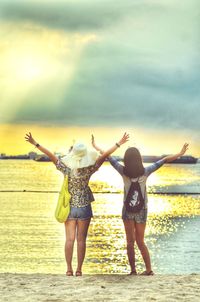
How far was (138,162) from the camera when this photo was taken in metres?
10.6

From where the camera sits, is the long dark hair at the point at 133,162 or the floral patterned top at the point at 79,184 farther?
the floral patterned top at the point at 79,184

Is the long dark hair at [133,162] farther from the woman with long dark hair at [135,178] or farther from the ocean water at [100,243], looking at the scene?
the ocean water at [100,243]

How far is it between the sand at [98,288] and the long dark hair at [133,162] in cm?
179

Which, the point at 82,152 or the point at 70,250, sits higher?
the point at 82,152

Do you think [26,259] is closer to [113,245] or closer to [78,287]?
[113,245]

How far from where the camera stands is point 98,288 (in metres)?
10.0

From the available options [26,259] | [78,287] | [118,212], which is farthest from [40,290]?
[118,212]

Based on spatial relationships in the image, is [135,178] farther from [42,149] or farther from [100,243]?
[100,243]

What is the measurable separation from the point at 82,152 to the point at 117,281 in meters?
2.18

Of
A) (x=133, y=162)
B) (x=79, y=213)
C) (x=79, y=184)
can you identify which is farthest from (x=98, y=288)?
(x=133, y=162)

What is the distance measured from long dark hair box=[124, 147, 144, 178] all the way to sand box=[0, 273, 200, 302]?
1.79 metres

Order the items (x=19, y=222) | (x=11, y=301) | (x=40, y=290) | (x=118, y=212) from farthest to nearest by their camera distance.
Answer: (x=118, y=212) < (x=19, y=222) < (x=40, y=290) < (x=11, y=301)

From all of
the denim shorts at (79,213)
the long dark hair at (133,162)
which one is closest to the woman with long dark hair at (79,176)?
the denim shorts at (79,213)

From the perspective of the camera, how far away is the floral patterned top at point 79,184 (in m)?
10.7
